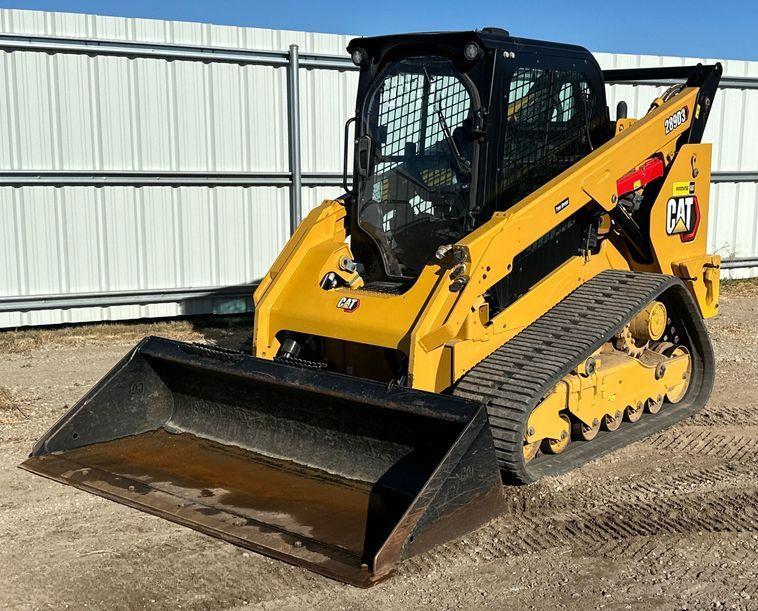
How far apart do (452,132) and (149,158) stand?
214 inches

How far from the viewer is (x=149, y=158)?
33.1 ft

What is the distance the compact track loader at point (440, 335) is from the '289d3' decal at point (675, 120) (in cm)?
2

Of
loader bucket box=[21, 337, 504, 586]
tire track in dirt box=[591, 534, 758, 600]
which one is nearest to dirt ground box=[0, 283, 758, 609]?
tire track in dirt box=[591, 534, 758, 600]

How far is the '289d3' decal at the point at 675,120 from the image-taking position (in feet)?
20.5

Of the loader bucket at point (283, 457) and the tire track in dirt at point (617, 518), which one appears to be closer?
the loader bucket at point (283, 457)

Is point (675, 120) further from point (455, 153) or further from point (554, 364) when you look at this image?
point (554, 364)

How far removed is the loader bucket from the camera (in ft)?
13.7

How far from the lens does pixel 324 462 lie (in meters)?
5.04

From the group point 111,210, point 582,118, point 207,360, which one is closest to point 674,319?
point 582,118

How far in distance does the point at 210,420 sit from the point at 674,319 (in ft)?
10.6

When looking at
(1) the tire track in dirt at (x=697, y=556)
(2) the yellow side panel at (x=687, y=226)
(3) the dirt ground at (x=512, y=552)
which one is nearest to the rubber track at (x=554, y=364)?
(3) the dirt ground at (x=512, y=552)

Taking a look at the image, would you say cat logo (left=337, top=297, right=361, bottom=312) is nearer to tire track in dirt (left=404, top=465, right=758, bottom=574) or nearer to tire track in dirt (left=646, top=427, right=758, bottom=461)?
tire track in dirt (left=404, top=465, right=758, bottom=574)

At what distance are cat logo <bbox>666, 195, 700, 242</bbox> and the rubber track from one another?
543 millimetres

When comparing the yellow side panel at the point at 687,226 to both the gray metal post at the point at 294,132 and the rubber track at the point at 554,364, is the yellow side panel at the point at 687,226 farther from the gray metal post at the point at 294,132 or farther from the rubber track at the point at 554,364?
the gray metal post at the point at 294,132
